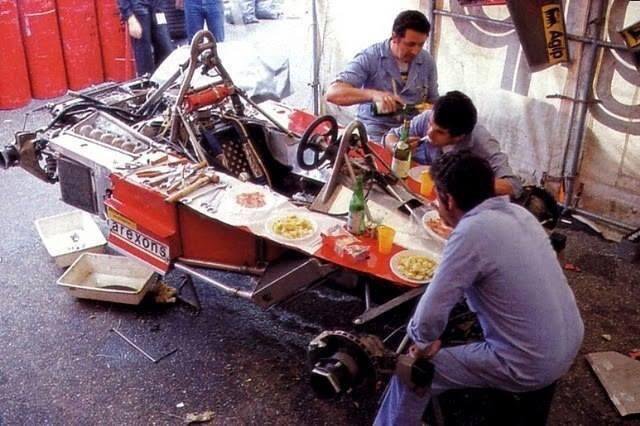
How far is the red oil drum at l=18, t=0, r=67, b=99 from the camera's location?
8.00 m

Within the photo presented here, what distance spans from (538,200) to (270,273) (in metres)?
1.77

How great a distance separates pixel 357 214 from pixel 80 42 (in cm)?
600

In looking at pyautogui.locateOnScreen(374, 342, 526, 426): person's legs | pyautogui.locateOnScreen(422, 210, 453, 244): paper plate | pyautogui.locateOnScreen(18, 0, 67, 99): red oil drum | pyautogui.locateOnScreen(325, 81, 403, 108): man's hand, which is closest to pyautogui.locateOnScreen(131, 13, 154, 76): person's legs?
pyautogui.locateOnScreen(18, 0, 67, 99): red oil drum

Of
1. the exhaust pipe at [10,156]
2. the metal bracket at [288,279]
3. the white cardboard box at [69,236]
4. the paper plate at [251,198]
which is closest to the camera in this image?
the metal bracket at [288,279]

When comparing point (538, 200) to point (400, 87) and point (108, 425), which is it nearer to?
point (400, 87)

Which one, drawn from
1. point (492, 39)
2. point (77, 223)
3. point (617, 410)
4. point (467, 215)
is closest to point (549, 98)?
point (492, 39)

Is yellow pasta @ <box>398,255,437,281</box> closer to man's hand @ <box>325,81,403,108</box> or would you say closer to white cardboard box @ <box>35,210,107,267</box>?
man's hand @ <box>325,81,403,108</box>

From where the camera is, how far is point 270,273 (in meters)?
4.06

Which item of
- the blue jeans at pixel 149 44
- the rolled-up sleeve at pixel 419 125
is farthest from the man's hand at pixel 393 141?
the blue jeans at pixel 149 44

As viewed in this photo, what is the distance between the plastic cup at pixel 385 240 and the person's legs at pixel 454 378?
29.5 inches

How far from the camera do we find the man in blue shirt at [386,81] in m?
5.39

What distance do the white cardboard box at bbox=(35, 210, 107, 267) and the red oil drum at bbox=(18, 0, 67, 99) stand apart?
3.30 m

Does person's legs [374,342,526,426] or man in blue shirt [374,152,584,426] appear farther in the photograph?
person's legs [374,342,526,426]

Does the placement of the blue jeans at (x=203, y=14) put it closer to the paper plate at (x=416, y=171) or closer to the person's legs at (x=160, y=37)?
the person's legs at (x=160, y=37)
